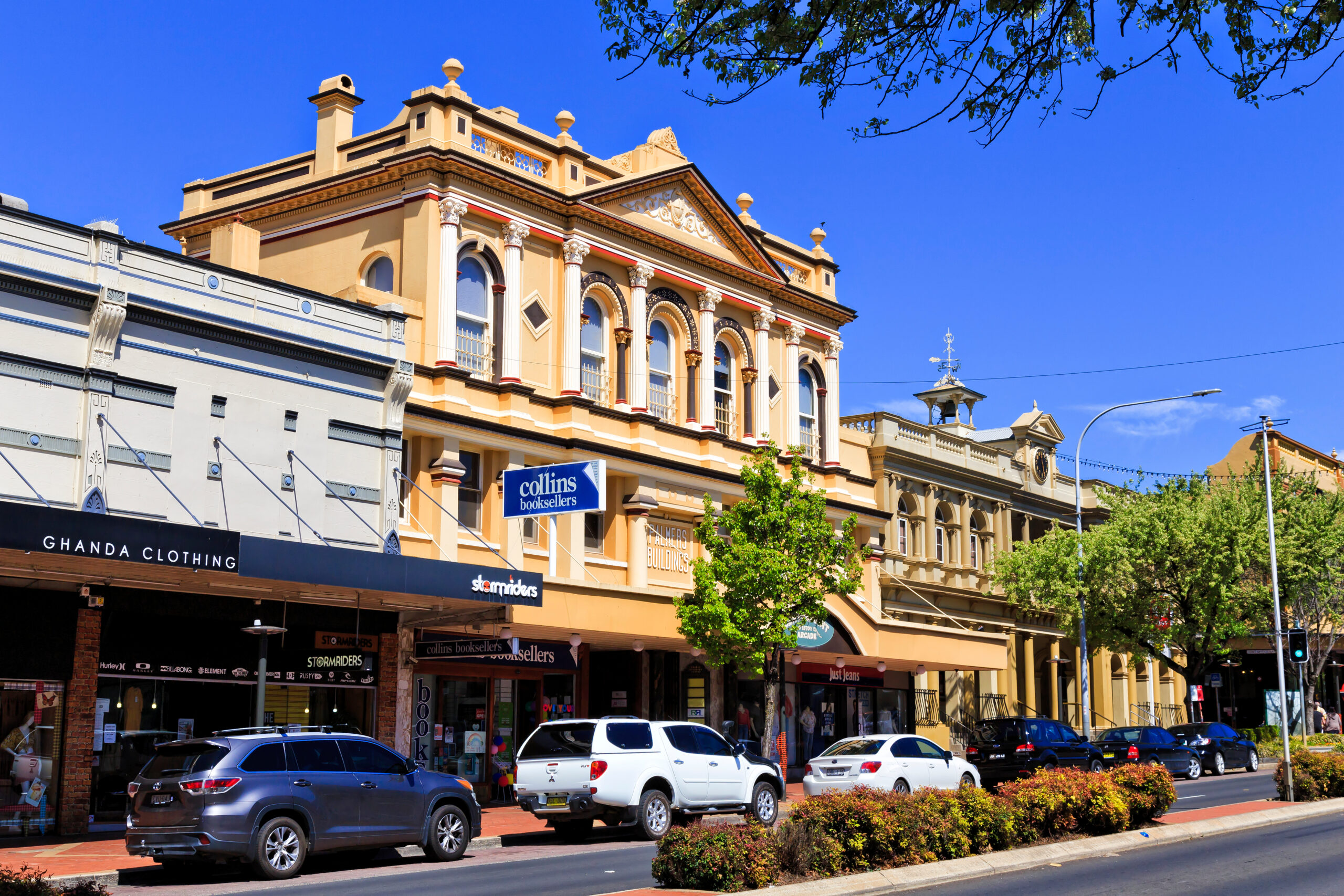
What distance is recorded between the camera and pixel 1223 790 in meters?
29.9

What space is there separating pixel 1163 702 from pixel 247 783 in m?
48.8

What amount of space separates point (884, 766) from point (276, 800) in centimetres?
1129

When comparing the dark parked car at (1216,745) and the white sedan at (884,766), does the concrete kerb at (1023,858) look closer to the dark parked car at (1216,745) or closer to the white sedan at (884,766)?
the white sedan at (884,766)

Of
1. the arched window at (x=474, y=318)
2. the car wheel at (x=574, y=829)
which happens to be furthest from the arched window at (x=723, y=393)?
the car wheel at (x=574, y=829)

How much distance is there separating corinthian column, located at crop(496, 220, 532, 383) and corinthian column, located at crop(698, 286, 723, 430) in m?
5.98

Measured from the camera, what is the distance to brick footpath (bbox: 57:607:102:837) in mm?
20797

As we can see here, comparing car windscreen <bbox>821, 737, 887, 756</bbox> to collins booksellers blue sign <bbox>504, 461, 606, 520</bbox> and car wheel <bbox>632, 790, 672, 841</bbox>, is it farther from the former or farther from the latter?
collins booksellers blue sign <bbox>504, 461, 606, 520</bbox>

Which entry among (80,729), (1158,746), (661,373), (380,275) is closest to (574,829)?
(80,729)

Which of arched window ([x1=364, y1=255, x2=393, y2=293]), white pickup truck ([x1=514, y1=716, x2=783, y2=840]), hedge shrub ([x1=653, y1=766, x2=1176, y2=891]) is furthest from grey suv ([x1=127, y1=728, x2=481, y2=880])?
arched window ([x1=364, y1=255, x2=393, y2=293])

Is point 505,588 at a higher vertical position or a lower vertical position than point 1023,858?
higher

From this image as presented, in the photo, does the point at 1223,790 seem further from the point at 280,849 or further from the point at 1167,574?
the point at 280,849

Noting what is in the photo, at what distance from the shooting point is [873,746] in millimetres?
24234

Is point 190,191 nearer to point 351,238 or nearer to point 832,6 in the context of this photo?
→ point 351,238

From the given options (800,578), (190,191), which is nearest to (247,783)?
(800,578)
